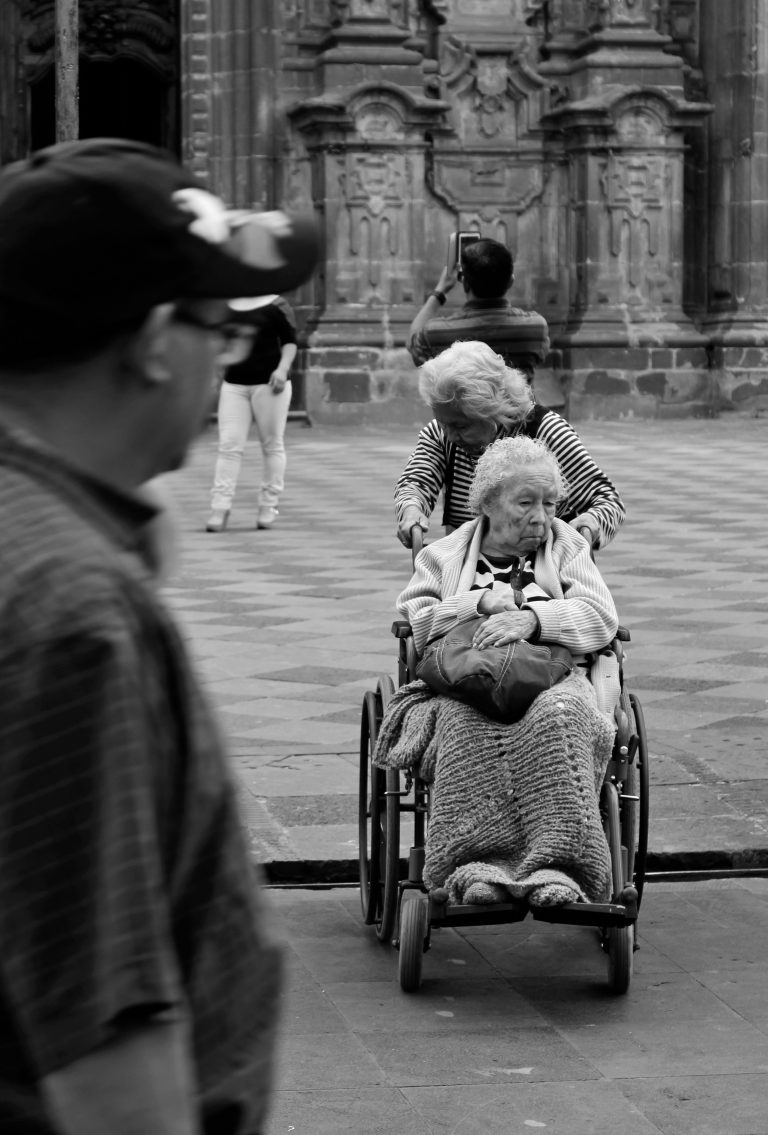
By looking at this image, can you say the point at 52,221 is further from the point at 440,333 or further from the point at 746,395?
the point at 746,395

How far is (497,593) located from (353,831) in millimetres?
1316

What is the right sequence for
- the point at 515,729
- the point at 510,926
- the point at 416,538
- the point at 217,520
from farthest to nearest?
the point at 217,520 < the point at 416,538 < the point at 510,926 < the point at 515,729

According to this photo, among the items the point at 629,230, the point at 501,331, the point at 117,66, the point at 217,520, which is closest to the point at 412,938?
the point at 501,331

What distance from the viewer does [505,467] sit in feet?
16.2

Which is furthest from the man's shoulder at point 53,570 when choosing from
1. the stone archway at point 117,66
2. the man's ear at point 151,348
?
the stone archway at point 117,66

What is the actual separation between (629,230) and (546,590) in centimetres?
1976

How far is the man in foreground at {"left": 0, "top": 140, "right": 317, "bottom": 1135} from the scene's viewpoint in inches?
52.9

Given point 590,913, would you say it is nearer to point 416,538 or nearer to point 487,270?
point 416,538

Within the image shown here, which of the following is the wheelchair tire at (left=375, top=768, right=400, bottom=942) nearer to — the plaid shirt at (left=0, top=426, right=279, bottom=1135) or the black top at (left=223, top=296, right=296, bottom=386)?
the plaid shirt at (left=0, top=426, right=279, bottom=1135)

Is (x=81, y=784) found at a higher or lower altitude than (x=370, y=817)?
higher

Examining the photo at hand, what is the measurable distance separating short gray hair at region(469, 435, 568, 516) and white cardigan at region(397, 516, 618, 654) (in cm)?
10

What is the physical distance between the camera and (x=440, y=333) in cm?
670

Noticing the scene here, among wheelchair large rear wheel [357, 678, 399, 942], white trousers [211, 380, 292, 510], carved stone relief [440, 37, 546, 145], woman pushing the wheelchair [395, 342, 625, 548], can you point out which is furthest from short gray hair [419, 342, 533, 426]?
carved stone relief [440, 37, 546, 145]

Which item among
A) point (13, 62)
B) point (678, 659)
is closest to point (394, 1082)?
point (678, 659)
